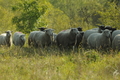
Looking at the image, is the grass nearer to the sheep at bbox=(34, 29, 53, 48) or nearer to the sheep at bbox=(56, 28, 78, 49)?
the sheep at bbox=(56, 28, 78, 49)

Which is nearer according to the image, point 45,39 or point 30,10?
point 45,39

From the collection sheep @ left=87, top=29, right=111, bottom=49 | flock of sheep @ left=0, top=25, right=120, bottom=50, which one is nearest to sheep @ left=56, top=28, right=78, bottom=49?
flock of sheep @ left=0, top=25, right=120, bottom=50

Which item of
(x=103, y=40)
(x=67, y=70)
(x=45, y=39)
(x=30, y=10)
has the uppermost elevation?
(x=30, y=10)

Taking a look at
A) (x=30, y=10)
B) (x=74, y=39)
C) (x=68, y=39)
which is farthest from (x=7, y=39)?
(x=30, y=10)

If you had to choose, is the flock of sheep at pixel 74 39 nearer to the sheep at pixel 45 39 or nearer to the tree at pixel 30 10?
the sheep at pixel 45 39

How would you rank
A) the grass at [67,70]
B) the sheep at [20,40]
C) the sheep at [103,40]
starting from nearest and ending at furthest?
the grass at [67,70] → the sheep at [103,40] → the sheep at [20,40]

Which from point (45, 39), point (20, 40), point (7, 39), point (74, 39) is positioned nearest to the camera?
point (74, 39)

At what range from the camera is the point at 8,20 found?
36.2 m

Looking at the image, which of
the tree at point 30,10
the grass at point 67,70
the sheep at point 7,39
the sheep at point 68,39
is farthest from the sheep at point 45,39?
the tree at point 30,10

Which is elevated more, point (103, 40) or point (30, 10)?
point (30, 10)

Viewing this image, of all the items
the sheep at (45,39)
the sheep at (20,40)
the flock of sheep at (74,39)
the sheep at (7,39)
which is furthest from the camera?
the sheep at (20,40)

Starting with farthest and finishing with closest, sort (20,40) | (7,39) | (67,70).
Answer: (20,40) → (7,39) → (67,70)

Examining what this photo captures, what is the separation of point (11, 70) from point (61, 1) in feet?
176

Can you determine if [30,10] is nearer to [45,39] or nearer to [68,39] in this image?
[45,39]
